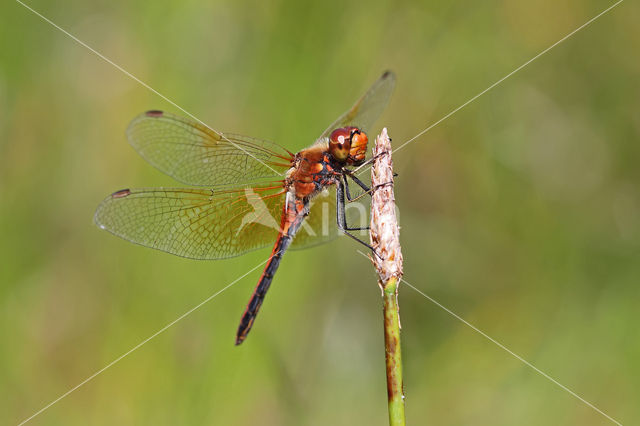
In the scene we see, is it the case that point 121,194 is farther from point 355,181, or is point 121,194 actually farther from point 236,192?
point 355,181

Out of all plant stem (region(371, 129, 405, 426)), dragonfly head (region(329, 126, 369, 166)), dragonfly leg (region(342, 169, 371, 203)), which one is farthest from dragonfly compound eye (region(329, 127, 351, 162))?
plant stem (region(371, 129, 405, 426))

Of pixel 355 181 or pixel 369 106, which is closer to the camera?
pixel 355 181

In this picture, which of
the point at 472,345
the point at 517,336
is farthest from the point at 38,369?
the point at 517,336

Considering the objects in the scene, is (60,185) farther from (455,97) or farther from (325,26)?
(455,97)

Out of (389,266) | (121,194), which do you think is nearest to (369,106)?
(121,194)

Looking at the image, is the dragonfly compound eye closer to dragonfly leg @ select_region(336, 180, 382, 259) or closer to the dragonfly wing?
dragonfly leg @ select_region(336, 180, 382, 259)

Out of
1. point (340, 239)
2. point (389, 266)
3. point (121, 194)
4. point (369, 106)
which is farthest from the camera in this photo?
point (340, 239)

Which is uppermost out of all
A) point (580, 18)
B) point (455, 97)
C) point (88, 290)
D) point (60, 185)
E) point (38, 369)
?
point (580, 18)
